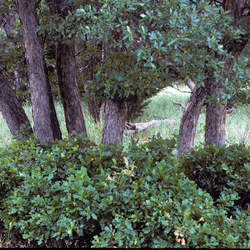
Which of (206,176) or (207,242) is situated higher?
(207,242)

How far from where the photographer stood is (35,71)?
4305 mm

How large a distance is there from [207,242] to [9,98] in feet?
12.6

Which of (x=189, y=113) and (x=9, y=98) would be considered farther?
(x=189, y=113)

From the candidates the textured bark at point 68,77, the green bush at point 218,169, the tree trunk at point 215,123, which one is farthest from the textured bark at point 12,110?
the tree trunk at point 215,123

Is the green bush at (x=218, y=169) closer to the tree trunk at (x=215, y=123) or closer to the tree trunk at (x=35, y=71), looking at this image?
the tree trunk at (x=215, y=123)

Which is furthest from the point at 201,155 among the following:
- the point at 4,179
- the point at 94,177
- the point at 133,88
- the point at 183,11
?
the point at 4,179

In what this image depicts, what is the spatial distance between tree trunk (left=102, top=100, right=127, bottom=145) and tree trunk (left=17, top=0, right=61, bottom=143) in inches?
40.2

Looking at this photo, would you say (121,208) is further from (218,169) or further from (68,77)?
(68,77)

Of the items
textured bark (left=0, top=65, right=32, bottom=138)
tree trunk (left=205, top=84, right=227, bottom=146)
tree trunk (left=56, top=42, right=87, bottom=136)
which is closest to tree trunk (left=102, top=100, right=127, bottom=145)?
tree trunk (left=56, top=42, right=87, bottom=136)

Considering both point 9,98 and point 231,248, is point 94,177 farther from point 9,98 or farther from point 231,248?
point 9,98

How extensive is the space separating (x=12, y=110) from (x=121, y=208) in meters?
3.02

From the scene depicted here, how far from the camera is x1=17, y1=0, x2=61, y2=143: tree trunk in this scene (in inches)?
167

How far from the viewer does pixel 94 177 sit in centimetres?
286

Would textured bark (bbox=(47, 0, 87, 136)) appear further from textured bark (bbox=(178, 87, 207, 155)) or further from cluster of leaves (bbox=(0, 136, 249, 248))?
textured bark (bbox=(178, 87, 207, 155))
